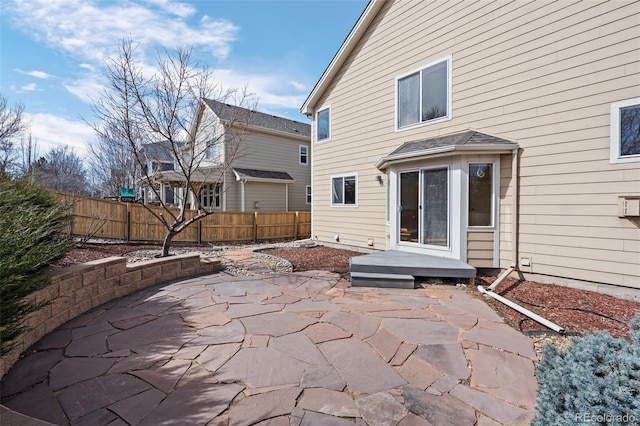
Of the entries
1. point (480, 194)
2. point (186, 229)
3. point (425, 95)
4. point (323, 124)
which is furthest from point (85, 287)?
point (323, 124)

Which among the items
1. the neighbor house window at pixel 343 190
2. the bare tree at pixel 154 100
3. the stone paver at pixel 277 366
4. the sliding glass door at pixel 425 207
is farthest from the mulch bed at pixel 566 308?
the bare tree at pixel 154 100

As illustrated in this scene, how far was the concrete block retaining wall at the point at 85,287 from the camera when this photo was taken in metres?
3.21

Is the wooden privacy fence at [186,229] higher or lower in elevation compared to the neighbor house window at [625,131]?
lower

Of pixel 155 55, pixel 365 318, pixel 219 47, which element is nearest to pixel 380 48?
pixel 219 47

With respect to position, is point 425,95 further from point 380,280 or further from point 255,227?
point 255,227

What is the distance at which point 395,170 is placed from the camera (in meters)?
7.68

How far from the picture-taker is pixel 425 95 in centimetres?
770

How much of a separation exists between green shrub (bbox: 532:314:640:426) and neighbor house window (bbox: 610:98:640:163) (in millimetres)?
4704

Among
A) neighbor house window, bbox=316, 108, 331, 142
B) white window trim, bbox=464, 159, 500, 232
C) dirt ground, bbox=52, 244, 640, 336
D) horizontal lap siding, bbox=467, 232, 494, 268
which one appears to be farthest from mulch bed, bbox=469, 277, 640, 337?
neighbor house window, bbox=316, 108, 331, 142

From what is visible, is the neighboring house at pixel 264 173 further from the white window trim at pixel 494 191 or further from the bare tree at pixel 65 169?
the bare tree at pixel 65 169

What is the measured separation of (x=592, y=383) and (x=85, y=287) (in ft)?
17.7

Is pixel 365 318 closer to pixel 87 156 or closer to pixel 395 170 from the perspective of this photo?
pixel 395 170

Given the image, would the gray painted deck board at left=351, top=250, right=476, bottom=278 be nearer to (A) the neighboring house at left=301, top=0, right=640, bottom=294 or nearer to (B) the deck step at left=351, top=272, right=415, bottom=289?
(B) the deck step at left=351, top=272, right=415, bottom=289

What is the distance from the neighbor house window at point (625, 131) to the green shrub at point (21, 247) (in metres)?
7.83
